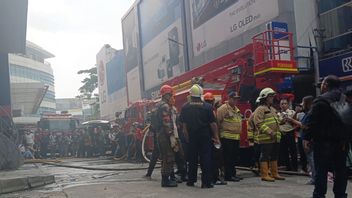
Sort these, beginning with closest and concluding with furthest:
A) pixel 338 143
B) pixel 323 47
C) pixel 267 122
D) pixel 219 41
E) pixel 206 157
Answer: pixel 338 143
pixel 206 157
pixel 267 122
pixel 323 47
pixel 219 41

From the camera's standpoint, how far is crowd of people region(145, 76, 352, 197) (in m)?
5.42

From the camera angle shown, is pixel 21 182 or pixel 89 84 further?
pixel 89 84

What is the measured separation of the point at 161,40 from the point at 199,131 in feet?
67.4

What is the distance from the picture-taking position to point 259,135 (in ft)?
27.9

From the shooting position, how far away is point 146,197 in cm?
669

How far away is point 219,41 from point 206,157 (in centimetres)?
1265

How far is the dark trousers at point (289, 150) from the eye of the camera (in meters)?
9.52

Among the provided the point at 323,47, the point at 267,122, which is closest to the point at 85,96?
the point at 323,47

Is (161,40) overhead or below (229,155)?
overhead


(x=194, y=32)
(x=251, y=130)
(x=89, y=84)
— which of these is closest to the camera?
(x=251, y=130)

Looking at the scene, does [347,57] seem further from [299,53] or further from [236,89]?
[236,89]

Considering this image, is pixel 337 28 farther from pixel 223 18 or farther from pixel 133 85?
pixel 133 85

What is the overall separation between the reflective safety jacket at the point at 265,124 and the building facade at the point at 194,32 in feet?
9.27

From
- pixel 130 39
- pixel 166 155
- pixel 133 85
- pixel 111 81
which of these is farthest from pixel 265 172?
pixel 111 81
